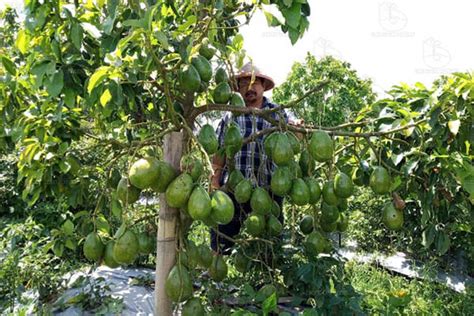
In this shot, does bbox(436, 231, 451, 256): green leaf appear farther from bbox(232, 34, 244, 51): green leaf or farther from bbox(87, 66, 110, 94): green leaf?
bbox(87, 66, 110, 94): green leaf

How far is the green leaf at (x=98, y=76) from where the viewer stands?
123 cm

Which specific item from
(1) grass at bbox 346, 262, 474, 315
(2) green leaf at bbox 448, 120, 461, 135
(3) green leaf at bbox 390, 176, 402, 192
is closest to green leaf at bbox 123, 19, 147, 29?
(2) green leaf at bbox 448, 120, 461, 135

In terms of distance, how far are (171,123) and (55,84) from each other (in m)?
0.46

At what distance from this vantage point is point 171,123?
1.67m

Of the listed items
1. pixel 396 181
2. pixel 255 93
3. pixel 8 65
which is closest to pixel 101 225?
pixel 8 65

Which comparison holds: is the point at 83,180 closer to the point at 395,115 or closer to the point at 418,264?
the point at 395,115

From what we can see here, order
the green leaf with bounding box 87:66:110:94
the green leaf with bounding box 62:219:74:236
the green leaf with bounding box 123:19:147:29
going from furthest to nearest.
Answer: the green leaf with bounding box 62:219:74:236
the green leaf with bounding box 87:66:110:94
the green leaf with bounding box 123:19:147:29

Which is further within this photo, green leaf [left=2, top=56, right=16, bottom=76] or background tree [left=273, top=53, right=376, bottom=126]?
background tree [left=273, top=53, right=376, bottom=126]

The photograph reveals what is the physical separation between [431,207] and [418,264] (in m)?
3.76

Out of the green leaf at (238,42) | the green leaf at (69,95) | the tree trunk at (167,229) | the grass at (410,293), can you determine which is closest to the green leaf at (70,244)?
the tree trunk at (167,229)

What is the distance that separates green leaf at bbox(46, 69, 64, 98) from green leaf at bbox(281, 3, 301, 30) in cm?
71

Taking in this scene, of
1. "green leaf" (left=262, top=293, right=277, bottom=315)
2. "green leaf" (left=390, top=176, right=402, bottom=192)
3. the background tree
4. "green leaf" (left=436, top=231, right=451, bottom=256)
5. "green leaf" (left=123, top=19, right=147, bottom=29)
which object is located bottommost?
"green leaf" (left=262, top=293, right=277, bottom=315)

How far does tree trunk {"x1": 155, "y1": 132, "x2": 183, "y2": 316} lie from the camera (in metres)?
1.51

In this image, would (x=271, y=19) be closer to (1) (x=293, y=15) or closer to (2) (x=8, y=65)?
(1) (x=293, y=15)
